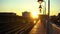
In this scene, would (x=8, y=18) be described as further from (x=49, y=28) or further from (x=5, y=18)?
(x=49, y=28)

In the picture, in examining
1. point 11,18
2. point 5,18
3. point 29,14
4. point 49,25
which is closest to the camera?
point 49,25

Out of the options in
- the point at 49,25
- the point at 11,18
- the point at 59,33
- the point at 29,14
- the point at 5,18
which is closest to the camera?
the point at 59,33

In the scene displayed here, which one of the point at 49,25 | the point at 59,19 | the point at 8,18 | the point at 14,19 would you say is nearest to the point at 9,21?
the point at 8,18

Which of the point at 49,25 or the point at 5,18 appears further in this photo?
the point at 5,18

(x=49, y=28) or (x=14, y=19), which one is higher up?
(x=49, y=28)

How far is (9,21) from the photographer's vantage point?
88.6 metres

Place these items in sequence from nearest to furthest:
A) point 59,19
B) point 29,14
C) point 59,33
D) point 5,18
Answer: point 59,33 < point 59,19 < point 5,18 < point 29,14

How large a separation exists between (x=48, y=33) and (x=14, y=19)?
84803 mm

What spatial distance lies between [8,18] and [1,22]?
10.8 ft

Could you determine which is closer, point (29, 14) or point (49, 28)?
point (49, 28)

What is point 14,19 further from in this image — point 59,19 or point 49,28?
point 49,28

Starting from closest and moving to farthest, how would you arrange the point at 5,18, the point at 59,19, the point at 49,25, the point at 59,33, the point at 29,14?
the point at 59,33 → the point at 49,25 → the point at 59,19 → the point at 5,18 → the point at 29,14

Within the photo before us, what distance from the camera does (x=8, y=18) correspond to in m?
87.8

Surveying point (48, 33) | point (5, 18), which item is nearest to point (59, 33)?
point (48, 33)
